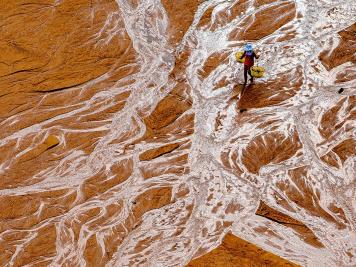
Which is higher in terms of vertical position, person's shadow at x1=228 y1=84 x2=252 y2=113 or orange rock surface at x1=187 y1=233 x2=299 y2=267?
person's shadow at x1=228 y1=84 x2=252 y2=113

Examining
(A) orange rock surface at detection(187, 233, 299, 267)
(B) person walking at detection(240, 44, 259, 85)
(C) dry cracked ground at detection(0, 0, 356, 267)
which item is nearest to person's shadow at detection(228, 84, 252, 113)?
(C) dry cracked ground at detection(0, 0, 356, 267)

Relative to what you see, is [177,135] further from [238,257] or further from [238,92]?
[238,257]

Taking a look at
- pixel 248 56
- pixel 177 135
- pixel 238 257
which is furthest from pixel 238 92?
pixel 238 257

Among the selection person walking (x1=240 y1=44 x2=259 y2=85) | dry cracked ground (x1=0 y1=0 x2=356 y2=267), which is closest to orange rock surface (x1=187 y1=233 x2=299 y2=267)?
dry cracked ground (x1=0 y1=0 x2=356 y2=267)

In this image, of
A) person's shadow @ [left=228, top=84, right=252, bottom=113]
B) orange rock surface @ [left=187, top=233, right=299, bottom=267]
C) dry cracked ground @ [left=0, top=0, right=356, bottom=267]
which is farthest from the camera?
person's shadow @ [left=228, top=84, right=252, bottom=113]

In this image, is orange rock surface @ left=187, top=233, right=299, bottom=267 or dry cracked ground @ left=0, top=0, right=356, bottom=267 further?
dry cracked ground @ left=0, top=0, right=356, bottom=267

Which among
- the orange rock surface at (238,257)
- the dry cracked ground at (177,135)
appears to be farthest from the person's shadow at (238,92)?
the orange rock surface at (238,257)

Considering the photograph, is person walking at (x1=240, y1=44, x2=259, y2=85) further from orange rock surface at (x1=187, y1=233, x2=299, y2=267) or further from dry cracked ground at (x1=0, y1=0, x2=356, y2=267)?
orange rock surface at (x1=187, y1=233, x2=299, y2=267)

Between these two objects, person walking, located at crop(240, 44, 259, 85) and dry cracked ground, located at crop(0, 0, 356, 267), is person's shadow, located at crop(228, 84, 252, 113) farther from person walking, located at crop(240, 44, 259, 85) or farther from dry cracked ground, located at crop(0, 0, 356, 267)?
person walking, located at crop(240, 44, 259, 85)

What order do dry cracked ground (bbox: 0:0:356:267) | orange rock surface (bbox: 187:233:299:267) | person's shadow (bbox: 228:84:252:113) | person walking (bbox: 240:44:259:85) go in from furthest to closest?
person's shadow (bbox: 228:84:252:113)
person walking (bbox: 240:44:259:85)
dry cracked ground (bbox: 0:0:356:267)
orange rock surface (bbox: 187:233:299:267)
